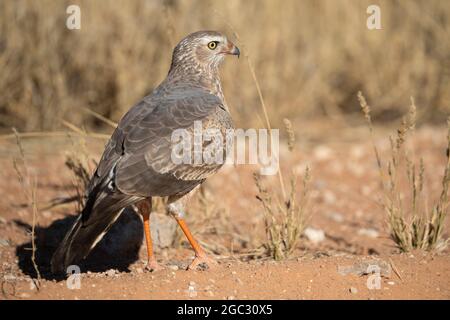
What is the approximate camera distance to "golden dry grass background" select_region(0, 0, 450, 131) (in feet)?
30.3

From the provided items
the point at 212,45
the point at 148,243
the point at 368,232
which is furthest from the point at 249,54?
the point at 148,243

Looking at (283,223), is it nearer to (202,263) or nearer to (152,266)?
(202,263)

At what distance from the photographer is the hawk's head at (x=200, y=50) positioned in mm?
6090

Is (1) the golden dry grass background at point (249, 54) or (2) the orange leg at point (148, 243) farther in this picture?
(1) the golden dry grass background at point (249, 54)

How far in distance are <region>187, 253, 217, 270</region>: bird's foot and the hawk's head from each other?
1.74m

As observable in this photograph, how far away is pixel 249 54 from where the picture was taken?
9078 mm

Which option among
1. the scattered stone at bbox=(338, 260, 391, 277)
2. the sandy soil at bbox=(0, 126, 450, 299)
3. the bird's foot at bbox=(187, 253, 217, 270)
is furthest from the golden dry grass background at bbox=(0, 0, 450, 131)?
the scattered stone at bbox=(338, 260, 391, 277)

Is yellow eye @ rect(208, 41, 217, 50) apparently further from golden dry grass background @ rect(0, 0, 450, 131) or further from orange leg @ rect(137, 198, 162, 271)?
golden dry grass background @ rect(0, 0, 450, 131)

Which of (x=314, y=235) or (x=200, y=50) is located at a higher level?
(x=200, y=50)

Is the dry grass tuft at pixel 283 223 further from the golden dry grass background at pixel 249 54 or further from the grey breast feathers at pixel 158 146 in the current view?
the golden dry grass background at pixel 249 54

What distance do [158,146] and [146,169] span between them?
0.21m

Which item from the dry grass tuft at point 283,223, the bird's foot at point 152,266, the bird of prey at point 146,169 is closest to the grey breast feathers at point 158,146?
the bird of prey at point 146,169

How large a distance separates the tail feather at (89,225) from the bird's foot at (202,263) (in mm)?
739

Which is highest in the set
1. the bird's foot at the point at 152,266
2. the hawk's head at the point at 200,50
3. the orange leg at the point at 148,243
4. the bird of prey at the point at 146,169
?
the hawk's head at the point at 200,50
